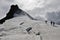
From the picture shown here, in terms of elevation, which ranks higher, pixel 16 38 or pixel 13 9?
pixel 13 9

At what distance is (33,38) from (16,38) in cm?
355

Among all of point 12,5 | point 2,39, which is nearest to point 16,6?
point 12,5

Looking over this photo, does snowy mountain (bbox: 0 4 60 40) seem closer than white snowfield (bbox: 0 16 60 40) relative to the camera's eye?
No

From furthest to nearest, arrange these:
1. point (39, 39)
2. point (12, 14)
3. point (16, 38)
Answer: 1. point (12, 14)
2. point (16, 38)
3. point (39, 39)

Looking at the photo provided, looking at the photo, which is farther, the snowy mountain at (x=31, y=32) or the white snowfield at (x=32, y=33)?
the snowy mountain at (x=31, y=32)

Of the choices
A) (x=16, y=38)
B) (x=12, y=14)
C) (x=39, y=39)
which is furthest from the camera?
(x=12, y=14)

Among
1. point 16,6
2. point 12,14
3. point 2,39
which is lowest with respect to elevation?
point 2,39

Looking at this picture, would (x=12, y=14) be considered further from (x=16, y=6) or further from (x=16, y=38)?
(x=16, y=38)

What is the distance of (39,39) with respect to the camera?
1005 inches

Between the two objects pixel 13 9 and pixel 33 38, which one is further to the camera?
pixel 13 9

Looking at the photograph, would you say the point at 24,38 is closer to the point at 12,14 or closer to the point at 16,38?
the point at 16,38

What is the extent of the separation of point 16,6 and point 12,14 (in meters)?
7.10

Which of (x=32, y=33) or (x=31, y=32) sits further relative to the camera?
(x=31, y=32)

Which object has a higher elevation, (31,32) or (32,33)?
(31,32)
